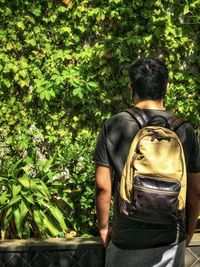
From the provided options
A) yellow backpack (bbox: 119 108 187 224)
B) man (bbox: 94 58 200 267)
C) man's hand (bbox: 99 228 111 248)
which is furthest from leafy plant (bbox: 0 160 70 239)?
yellow backpack (bbox: 119 108 187 224)

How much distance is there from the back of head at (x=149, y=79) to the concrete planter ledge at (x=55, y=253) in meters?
2.30

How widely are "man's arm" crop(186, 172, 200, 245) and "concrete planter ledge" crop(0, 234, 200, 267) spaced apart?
73.1 inches

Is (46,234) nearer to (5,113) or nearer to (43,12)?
(5,113)

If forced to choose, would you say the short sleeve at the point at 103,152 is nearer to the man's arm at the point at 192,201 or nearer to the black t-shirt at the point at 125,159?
the black t-shirt at the point at 125,159

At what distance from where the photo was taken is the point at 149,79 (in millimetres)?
2594

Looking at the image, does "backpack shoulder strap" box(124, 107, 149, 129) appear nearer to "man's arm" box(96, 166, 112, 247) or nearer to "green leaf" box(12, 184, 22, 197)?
A: "man's arm" box(96, 166, 112, 247)

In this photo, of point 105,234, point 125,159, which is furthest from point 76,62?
point 125,159

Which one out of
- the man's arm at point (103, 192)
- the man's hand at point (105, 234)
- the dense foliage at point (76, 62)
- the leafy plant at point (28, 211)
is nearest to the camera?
the man's arm at point (103, 192)

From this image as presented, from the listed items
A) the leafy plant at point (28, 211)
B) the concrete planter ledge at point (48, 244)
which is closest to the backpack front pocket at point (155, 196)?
the concrete planter ledge at point (48, 244)

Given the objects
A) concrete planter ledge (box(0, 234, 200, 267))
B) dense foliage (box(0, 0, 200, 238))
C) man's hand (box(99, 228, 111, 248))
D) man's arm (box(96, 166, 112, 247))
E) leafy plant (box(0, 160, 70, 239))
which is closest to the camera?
man's arm (box(96, 166, 112, 247))

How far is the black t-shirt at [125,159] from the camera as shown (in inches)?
99.8

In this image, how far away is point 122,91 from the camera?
20.4ft

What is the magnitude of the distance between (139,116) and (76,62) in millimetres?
3726

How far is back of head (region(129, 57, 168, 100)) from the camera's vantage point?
8.52ft
